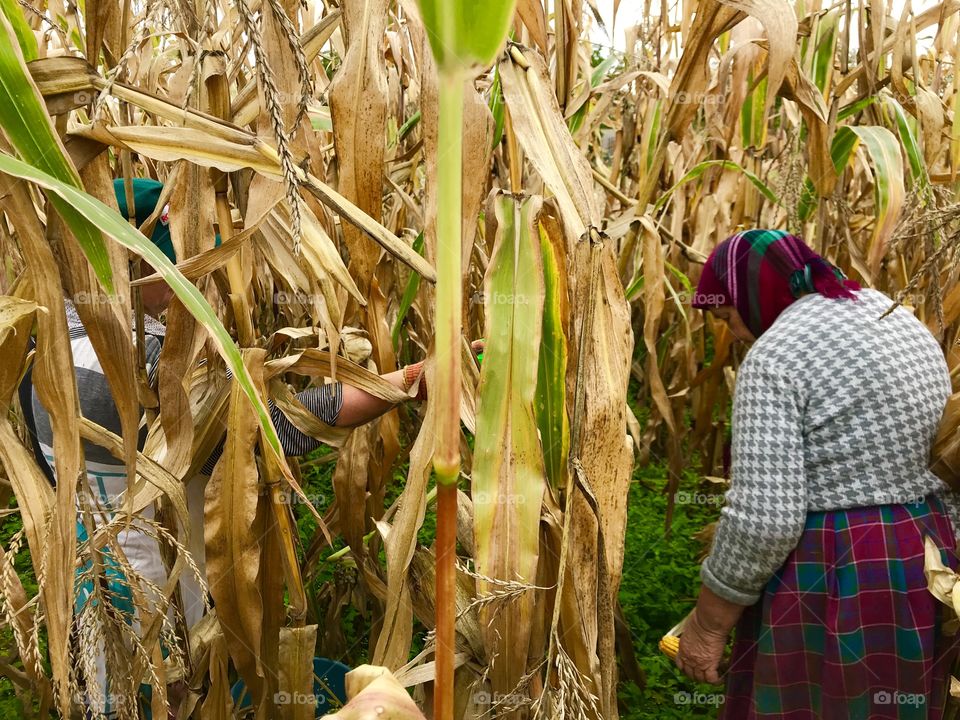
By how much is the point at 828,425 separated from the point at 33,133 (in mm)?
919

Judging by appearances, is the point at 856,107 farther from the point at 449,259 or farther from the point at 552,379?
the point at 449,259

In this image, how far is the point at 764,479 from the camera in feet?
3.28

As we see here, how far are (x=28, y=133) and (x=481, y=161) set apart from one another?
31 centimetres

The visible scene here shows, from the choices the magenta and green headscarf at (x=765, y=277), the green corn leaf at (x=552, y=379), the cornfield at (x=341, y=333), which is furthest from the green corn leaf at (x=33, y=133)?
the magenta and green headscarf at (x=765, y=277)

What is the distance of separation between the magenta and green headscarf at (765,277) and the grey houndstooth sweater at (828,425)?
0.08 metres

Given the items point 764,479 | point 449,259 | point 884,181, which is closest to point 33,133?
point 449,259

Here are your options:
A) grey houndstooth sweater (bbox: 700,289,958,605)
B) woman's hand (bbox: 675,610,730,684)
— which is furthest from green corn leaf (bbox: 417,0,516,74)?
woman's hand (bbox: 675,610,730,684)

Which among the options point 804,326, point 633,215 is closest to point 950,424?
point 804,326

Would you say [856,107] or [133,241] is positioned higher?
[856,107]

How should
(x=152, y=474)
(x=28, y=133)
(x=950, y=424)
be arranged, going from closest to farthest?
(x=28, y=133)
(x=152, y=474)
(x=950, y=424)

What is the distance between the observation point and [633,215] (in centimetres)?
109

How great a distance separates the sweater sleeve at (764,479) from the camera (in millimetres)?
993

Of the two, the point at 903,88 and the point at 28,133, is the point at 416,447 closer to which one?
the point at 28,133

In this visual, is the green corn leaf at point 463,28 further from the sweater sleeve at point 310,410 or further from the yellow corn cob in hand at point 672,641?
the yellow corn cob in hand at point 672,641
